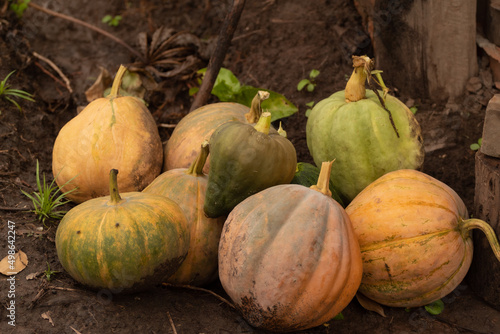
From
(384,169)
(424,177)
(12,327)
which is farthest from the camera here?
(384,169)

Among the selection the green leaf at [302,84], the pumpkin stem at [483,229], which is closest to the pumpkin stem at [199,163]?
the pumpkin stem at [483,229]

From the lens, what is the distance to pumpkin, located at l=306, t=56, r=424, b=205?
3297 millimetres

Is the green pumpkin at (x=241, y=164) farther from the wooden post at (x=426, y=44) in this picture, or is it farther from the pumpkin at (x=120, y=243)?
the wooden post at (x=426, y=44)

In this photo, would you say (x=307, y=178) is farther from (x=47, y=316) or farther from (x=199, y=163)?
(x=47, y=316)

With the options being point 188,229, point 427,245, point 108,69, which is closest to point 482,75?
point 427,245

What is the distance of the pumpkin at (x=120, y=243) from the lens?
2518mm

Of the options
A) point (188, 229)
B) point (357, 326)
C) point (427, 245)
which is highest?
point (188, 229)

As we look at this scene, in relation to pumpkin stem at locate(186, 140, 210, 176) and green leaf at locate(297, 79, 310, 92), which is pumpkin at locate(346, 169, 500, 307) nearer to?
pumpkin stem at locate(186, 140, 210, 176)

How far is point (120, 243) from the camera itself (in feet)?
8.25

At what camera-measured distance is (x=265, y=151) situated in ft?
9.32

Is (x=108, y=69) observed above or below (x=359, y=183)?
above

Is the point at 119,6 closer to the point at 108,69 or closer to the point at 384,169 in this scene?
the point at 108,69

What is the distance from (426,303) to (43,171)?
256 centimetres

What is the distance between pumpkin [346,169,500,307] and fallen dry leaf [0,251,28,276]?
1.70 m
